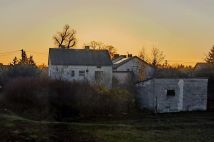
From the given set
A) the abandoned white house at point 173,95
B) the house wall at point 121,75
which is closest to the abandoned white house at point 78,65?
the house wall at point 121,75

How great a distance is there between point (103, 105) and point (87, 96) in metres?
2.04

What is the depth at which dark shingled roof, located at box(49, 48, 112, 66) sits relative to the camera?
208 ft

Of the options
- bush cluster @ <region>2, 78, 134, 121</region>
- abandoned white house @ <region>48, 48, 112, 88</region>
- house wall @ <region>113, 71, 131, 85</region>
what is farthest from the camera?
house wall @ <region>113, 71, 131, 85</region>

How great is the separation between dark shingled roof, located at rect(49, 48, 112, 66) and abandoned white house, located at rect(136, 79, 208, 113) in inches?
521

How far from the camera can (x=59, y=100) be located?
147 feet

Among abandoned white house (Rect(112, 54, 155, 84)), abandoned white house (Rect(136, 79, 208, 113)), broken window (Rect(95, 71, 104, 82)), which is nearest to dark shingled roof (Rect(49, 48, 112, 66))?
broken window (Rect(95, 71, 104, 82))

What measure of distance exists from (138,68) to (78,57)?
1217cm

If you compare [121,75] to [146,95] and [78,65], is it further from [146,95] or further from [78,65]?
[146,95]

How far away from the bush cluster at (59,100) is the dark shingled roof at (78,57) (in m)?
15.6

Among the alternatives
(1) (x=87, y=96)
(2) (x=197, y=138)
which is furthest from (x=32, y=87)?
(2) (x=197, y=138)

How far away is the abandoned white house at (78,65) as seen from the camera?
6294 cm

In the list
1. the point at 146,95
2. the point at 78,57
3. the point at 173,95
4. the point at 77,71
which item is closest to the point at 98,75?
the point at 77,71

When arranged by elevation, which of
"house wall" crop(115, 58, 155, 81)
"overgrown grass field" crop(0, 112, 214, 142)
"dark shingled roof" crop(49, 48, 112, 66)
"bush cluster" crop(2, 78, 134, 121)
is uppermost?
"dark shingled roof" crop(49, 48, 112, 66)

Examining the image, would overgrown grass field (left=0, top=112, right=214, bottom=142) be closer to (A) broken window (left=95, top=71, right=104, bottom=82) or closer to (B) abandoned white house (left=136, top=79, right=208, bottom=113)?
(B) abandoned white house (left=136, top=79, right=208, bottom=113)
